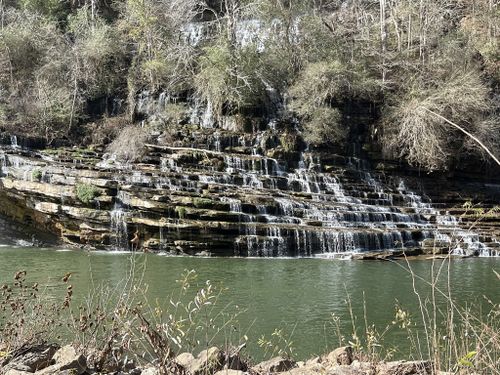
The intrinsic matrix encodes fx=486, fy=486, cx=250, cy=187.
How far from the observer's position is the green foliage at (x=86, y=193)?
63.9 feet

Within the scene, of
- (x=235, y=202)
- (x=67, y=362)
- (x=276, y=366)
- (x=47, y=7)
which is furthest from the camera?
(x=47, y=7)

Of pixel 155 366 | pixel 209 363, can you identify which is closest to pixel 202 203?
pixel 209 363

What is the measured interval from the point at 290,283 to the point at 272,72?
19.4 metres

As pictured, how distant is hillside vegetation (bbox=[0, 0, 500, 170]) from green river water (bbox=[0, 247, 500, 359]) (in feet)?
35.4

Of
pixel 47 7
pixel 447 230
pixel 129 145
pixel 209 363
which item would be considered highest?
pixel 47 7

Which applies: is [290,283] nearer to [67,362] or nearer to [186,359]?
[186,359]

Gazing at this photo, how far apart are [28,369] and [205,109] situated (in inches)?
1018

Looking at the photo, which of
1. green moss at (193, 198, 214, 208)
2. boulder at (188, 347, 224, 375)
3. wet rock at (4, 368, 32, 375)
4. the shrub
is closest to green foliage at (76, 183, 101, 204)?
green moss at (193, 198, 214, 208)

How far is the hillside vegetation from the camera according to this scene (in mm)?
→ 26516

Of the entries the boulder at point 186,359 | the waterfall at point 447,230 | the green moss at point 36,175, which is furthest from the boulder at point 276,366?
the green moss at point 36,175

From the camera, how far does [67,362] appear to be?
346 centimetres

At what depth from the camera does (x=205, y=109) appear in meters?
28.8

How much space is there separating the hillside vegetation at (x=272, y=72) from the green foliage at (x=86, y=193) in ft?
26.7

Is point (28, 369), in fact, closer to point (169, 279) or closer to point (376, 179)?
point (169, 279)
